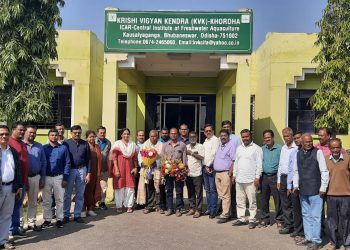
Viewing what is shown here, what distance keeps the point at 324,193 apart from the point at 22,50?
733cm

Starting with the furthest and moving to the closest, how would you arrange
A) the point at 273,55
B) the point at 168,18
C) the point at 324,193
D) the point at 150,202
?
1. the point at 273,55
2. the point at 168,18
3. the point at 150,202
4. the point at 324,193

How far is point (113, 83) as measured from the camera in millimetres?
10523

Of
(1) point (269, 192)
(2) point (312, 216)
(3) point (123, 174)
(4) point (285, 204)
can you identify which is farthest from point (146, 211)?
(2) point (312, 216)

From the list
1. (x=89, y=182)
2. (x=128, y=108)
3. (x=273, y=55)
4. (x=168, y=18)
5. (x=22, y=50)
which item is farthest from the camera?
(x=128, y=108)

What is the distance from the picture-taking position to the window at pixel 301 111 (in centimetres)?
1419

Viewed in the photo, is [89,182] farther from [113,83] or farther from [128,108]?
[128,108]

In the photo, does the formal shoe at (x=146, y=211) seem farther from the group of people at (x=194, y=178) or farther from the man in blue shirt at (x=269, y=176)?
the man in blue shirt at (x=269, y=176)

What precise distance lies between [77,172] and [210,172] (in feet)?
8.76

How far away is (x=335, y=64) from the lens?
9.53 metres

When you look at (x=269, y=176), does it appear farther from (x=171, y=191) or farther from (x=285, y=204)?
(x=171, y=191)

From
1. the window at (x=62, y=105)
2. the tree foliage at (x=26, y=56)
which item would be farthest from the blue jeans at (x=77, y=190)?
the window at (x=62, y=105)

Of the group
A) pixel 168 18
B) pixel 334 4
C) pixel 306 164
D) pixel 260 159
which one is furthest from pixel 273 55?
pixel 306 164

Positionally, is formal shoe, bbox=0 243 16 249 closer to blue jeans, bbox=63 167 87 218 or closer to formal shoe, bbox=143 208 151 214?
blue jeans, bbox=63 167 87 218

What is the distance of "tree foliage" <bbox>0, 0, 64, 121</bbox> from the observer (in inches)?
363
